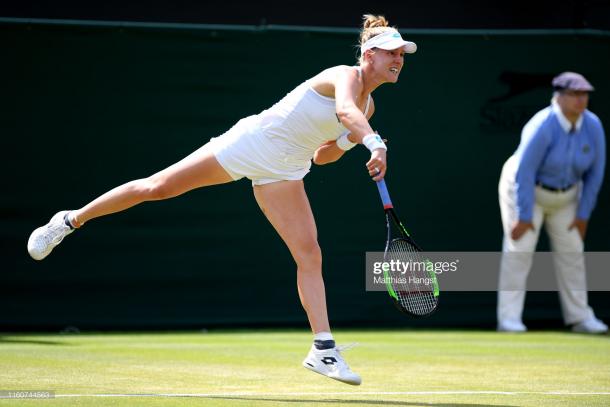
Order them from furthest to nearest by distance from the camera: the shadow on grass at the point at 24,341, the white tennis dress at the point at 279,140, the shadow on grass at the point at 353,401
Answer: the shadow on grass at the point at 24,341, the white tennis dress at the point at 279,140, the shadow on grass at the point at 353,401

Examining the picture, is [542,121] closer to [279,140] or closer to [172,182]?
[279,140]

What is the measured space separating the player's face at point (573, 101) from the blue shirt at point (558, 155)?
77 millimetres

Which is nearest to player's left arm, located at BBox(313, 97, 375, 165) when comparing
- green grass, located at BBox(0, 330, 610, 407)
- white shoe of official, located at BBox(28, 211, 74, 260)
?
green grass, located at BBox(0, 330, 610, 407)

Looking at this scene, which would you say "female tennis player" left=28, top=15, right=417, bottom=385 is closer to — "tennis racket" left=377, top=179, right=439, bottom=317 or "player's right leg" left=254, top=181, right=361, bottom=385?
"player's right leg" left=254, top=181, right=361, bottom=385

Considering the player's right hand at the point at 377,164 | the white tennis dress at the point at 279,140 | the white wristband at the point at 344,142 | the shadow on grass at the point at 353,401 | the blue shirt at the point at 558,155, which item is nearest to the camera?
the player's right hand at the point at 377,164

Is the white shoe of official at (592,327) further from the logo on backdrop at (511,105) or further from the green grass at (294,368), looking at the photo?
the logo on backdrop at (511,105)

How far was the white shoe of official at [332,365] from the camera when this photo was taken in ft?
17.8

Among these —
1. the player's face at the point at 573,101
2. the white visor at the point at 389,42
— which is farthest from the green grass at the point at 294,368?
the player's face at the point at 573,101

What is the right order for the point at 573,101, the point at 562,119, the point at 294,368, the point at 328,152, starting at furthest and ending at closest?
1. the point at 562,119
2. the point at 573,101
3. the point at 294,368
4. the point at 328,152

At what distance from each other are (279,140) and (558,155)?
4.23 metres

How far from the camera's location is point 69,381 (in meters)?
5.84

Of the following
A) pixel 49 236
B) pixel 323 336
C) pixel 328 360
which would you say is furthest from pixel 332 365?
pixel 49 236

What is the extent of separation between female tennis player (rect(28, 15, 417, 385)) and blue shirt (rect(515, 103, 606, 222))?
3.74 m

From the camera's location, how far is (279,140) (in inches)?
223
